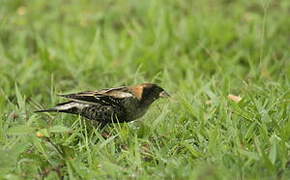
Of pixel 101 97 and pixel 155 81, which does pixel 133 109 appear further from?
pixel 155 81

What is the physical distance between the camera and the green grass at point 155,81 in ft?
14.5

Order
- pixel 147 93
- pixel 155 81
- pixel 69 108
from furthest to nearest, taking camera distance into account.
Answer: pixel 155 81
pixel 147 93
pixel 69 108

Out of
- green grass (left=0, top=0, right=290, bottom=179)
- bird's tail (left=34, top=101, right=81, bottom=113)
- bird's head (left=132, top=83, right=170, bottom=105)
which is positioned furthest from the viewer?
bird's head (left=132, top=83, right=170, bottom=105)

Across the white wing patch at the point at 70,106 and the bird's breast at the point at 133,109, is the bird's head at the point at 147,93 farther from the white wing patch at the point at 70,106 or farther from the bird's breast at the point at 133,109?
the white wing patch at the point at 70,106

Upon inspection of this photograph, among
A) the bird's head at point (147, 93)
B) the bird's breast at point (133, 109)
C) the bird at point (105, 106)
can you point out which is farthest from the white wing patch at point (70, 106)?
the bird's head at point (147, 93)

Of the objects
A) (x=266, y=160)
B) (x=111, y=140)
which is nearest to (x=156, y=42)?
(x=111, y=140)

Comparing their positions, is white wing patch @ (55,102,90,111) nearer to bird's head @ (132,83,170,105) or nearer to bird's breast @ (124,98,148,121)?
bird's breast @ (124,98,148,121)

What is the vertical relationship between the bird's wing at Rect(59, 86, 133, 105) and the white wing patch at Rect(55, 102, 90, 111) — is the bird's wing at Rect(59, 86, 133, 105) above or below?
above

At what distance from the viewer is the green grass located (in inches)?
174

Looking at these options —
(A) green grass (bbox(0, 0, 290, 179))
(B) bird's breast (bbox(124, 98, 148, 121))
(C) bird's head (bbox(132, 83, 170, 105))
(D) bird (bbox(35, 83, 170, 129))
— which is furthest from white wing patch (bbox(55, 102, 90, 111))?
(C) bird's head (bbox(132, 83, 170, 105))

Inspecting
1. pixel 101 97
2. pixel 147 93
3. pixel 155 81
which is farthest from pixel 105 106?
pixel 155 81

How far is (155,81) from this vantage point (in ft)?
21.9

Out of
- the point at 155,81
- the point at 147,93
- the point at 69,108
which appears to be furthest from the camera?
the point at 155,81

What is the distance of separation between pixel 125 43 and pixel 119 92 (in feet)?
7.67
